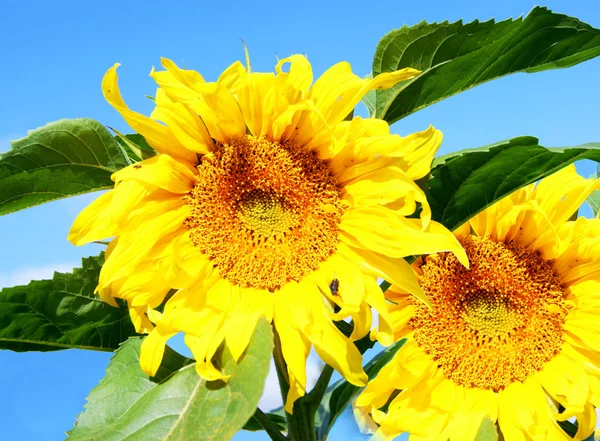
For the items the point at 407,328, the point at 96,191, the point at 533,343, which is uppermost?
the point at 96,191

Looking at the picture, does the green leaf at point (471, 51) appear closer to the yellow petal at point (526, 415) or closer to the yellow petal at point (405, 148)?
the yellow petal at point (405, 148)

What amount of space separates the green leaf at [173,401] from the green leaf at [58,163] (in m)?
0.40

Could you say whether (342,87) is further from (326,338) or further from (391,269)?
(326,338)

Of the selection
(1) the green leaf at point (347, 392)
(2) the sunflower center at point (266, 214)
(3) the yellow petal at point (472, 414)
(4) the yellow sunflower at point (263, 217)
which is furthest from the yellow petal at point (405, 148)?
(3) the yellow petal at point (472, 414)

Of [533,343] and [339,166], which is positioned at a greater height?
[339,166]

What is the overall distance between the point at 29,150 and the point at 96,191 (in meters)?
0.18

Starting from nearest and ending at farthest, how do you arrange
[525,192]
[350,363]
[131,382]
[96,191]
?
1. [350,363]
2. [131,382]
3. [96,191]
4. [525,192]

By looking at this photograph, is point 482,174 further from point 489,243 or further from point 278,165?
point 278,165

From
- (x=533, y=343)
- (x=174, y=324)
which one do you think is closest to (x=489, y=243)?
(x=533, y=343)

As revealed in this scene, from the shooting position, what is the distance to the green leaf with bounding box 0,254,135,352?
1827mm

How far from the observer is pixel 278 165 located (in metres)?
1.75

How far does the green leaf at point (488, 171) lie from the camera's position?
67.5 inches

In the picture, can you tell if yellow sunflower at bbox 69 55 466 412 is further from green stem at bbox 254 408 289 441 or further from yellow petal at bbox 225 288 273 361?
green stem at bbox 254 408 289 441

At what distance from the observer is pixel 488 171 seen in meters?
1.76
